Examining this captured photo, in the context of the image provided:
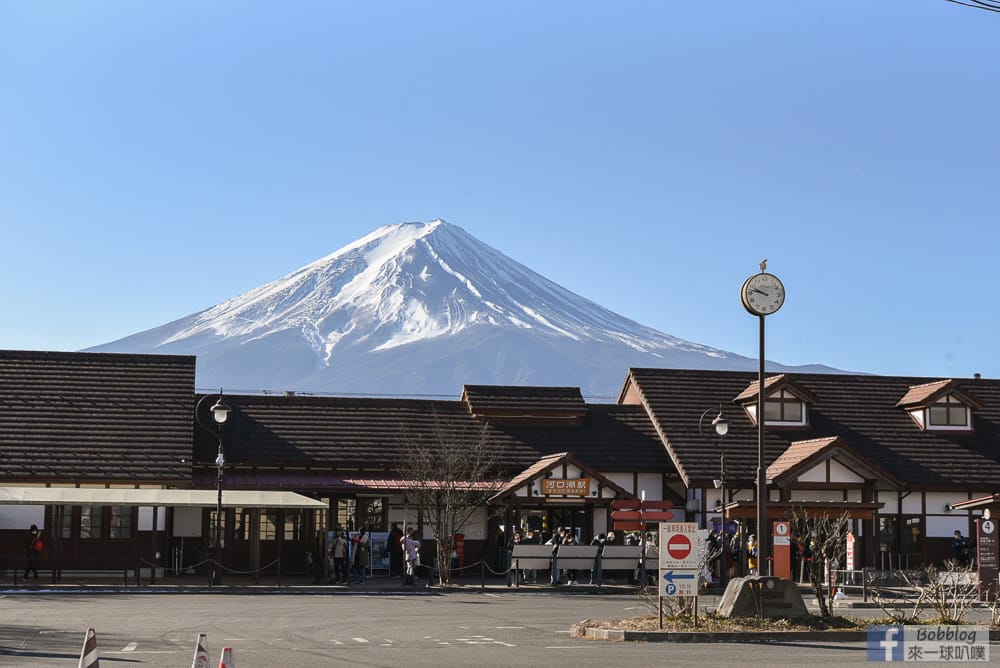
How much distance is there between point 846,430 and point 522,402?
1065cm

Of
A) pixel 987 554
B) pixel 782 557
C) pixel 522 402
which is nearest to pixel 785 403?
pixel 522 402

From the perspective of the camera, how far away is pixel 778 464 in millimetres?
42656

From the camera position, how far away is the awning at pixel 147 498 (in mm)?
35594

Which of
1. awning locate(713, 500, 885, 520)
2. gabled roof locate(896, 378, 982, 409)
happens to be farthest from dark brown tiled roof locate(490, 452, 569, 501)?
gabled roof locate(896, 378, 982, 409)

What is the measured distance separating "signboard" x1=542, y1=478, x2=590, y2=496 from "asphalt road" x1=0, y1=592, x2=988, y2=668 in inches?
341

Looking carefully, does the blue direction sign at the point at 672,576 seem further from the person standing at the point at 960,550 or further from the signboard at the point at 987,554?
the person standing at the point at 960,550

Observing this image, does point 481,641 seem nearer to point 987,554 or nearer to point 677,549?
point 677,549

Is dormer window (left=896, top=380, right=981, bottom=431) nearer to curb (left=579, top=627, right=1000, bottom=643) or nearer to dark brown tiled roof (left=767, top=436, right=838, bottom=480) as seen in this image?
dark brown tiled roof (left=767, top=436, right=838, bottom=480)

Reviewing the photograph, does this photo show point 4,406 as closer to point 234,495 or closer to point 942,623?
point 234,495

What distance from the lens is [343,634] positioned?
2180 centimetres

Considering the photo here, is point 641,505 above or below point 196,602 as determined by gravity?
above

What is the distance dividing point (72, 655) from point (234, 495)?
19.2 m

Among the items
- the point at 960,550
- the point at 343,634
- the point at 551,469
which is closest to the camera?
the point at 343,634

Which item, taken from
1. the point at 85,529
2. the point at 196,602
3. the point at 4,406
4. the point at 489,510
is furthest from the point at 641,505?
the point at 4,406
